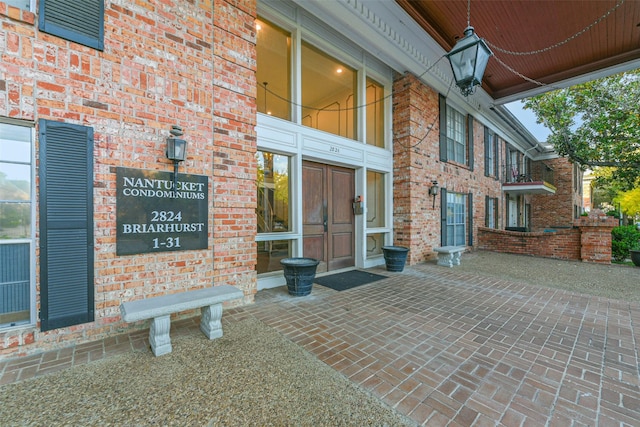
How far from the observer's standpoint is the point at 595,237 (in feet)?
22.8

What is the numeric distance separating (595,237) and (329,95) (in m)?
7.94

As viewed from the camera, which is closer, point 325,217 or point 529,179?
point 325,217

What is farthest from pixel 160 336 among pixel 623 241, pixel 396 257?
pixel 623 241

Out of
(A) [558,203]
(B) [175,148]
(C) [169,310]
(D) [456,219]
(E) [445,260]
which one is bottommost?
(E) [445,260]

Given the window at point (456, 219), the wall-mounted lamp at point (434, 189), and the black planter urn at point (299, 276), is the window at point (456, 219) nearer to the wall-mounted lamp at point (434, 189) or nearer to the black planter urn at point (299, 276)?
the wall-mounted lamp at point (434, 189)

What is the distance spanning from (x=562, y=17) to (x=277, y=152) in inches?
228

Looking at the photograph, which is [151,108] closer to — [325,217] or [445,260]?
[325,217]

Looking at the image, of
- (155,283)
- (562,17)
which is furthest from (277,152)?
(562,17)

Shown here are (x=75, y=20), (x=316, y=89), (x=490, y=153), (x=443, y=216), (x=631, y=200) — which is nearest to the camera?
(x=75, y=20)

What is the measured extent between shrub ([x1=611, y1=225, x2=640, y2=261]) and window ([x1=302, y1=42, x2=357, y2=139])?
878cm

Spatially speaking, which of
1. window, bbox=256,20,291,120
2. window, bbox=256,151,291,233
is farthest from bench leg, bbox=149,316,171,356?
window, bbox=256,20,291,120

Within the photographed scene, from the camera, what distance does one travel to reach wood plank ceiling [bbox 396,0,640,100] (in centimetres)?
459

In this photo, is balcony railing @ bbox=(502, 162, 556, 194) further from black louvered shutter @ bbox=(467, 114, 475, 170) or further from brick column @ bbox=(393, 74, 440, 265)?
brick column @ bbox=(393, 74, 440, 265)

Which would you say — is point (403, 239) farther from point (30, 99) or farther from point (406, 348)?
point (30, 99)
